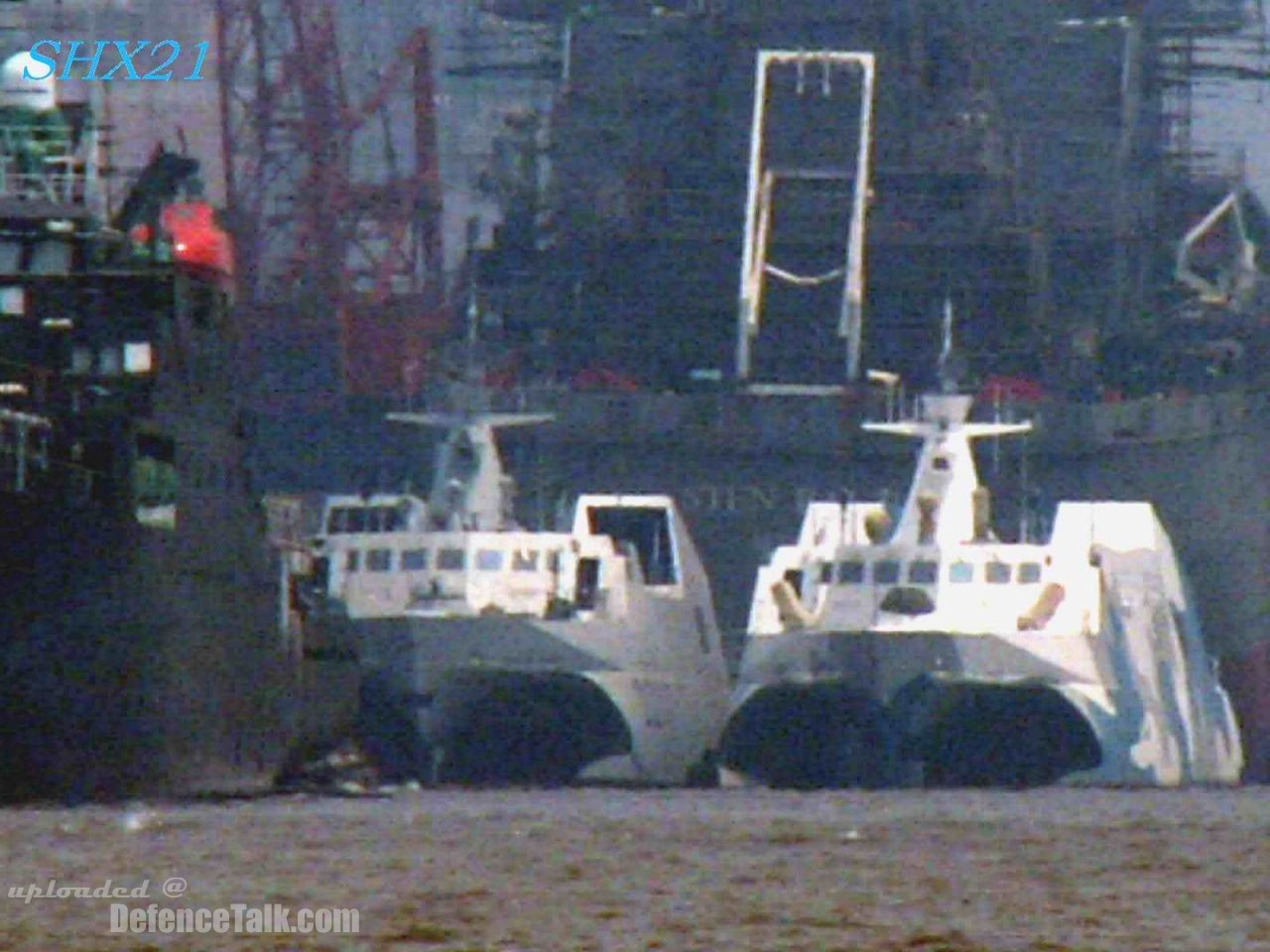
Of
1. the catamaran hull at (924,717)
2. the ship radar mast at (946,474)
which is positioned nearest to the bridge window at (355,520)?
the ship radar mast at (946,474)

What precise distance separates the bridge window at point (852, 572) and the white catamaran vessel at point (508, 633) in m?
3.64

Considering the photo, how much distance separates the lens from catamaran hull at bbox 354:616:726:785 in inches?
3300

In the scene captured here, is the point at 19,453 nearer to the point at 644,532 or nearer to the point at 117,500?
the point at 117,500

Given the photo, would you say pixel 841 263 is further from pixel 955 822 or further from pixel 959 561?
pixel 955 822

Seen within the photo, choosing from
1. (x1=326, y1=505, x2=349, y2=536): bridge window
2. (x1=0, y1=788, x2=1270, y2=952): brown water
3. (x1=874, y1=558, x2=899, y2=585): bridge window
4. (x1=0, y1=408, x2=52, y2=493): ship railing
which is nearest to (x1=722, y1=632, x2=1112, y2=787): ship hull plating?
(x1=874, y1=558, x2=899, y2=585): bridge window

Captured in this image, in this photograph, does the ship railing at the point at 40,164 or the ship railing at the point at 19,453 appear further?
the ship railing at the point at 40,164

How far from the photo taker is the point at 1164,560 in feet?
305

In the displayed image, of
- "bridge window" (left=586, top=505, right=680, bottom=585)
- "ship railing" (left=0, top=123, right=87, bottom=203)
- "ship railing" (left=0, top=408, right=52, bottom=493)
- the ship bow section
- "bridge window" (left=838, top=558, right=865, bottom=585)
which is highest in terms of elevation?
"ship railing" (left=0, top=123, right=87, bottom=203)

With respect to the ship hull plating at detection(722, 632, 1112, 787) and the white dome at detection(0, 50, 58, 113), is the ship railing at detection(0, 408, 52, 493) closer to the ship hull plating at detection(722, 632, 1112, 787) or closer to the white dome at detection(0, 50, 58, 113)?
the white dome at detection(0, 50, 58, 113)

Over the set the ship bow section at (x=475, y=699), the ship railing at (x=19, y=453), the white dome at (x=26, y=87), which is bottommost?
the ship bow section at (x=475, y=699)

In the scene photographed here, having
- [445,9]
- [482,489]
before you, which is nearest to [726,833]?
[482,489]

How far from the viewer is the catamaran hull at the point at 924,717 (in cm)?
8294

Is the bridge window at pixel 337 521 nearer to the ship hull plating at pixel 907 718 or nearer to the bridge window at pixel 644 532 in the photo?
the bridge window at pixel 644 532

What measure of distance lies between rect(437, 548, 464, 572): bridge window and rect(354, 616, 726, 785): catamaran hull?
7.63 ft
